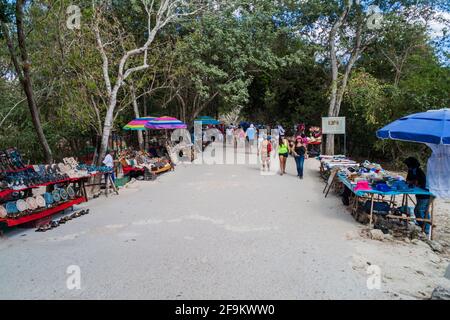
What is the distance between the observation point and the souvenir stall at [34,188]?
7.59m

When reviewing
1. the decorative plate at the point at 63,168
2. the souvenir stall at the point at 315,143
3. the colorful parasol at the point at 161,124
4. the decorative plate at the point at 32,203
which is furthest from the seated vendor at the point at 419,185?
the souvenir stall at the point at 315,143

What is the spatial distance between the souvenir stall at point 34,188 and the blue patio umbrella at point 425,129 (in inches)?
305

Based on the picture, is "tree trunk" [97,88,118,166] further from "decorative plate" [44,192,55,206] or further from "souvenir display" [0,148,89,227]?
"decorative plate" [44,192,55,206]

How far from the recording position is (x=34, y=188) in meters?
9.05

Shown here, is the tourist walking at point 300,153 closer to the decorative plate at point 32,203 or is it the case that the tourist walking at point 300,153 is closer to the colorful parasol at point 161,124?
the colorful parasol at point 161,124

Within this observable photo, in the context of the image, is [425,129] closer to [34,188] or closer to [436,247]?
[436,247]

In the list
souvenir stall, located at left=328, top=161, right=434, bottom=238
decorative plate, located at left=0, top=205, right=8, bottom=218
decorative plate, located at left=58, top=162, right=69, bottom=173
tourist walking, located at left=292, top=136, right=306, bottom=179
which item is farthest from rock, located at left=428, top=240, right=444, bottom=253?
decorative plate, located at left=58, top=162, right=69, bottom=173

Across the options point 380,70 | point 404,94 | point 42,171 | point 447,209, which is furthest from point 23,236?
point 380,70

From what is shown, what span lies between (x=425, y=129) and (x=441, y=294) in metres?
3.86

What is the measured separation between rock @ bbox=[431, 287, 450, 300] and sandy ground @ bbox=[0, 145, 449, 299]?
0.31 meters

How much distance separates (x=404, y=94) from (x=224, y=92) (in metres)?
10.5

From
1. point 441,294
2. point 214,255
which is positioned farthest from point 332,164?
point 441,294

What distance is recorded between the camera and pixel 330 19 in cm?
2100
